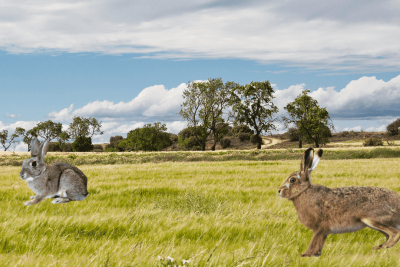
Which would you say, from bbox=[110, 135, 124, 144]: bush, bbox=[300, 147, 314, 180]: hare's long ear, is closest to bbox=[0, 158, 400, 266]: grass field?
bbox=[300, 147, 314, 180]: hare's long ear

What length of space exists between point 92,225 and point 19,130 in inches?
4197

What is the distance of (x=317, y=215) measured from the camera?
8.38ft

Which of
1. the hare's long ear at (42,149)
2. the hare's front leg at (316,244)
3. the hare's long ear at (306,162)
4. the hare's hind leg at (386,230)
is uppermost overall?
the hare's long ear at (42,149)

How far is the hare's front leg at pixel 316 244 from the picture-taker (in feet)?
7.70

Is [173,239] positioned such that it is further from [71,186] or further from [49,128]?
[49,128]

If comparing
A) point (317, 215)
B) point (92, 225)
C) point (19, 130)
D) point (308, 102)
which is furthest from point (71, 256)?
point (19, 130)

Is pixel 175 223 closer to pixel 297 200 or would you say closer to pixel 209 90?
pixel 297 200

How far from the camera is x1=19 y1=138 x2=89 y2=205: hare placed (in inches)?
190

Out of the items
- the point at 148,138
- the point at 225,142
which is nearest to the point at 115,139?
the point at 148,138

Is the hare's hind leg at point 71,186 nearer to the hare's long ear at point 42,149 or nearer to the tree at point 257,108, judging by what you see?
the hare's long ear at point 42,149

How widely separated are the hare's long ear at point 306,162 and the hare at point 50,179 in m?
3.90

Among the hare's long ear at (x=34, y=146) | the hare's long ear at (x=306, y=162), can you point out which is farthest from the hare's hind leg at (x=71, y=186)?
the hare's long ear at (x=306, y=162)

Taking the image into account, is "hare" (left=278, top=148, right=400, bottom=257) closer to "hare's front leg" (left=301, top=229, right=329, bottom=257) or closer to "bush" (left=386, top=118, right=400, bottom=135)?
"hare's front leg" (left=301, top=229, right=329, bottom=257)

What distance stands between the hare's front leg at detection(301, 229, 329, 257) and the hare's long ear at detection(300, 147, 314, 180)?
1.57ft
